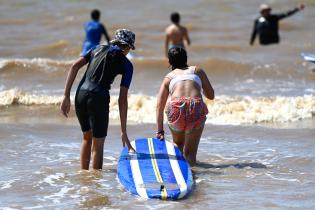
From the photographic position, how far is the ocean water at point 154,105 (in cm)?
633

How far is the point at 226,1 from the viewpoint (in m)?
21.8

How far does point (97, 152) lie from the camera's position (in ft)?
21.6

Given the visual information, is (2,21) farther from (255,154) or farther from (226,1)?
(255,154)

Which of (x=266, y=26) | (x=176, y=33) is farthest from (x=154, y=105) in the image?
(x=266, y=26)

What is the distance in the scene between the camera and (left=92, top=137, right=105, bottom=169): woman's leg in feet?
21.4

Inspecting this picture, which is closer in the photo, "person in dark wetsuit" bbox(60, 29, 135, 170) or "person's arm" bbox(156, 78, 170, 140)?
"person in dark wetsuit" bbox(60, 29, 135, 170)

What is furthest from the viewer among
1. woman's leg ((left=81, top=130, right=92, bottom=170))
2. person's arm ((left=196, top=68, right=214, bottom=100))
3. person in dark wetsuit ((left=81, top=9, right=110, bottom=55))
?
person in dark wetsuit ((left=81, top=9, right=110, bottom=55))

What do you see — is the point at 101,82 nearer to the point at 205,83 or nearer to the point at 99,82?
the point at 99,82

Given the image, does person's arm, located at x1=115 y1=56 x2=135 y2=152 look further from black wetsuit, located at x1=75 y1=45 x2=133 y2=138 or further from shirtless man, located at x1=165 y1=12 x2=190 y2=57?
shirtless man, located at x1=165 y1=12 x2=190 y2=57

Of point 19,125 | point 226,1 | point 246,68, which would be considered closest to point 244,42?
point 246,68

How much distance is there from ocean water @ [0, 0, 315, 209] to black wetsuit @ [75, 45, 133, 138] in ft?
2.05

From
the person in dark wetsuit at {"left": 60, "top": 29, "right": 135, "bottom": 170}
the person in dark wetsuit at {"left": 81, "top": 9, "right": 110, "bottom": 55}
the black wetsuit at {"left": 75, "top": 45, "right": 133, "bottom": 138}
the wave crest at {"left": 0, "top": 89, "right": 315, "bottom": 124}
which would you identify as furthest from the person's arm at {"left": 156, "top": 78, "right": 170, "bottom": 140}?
the person in dark wetsuit at {"left": 81, "top": 9, "right": 110, "bottom": 55}

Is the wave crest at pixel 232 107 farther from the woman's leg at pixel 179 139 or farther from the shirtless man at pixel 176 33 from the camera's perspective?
the woman's leg at pixel 179 139

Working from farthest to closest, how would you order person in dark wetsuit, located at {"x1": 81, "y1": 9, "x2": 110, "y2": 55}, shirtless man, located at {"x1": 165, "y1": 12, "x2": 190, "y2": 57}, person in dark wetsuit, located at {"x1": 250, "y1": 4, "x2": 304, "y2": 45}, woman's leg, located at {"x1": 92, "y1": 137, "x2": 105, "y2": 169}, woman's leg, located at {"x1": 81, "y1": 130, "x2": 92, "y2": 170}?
person in dark wetsuit, located at {"x1": 81, "y1": 9, "x2": 110, "y2": 55}, shirtless man, located at {"x1": 165, "y1": 12, "x2": 190, "y2": 57}, person in dark wetsuit, located at {"x1": 250, "y1": 4, "x2": 304, "y2": 45}, woman's leg, located at {"x1": 81, "y1": 130, "x2": 92, "y2": 170}, woman's leg, located at {"x1": 92, "y1": 137, "x2": 105, "y2": 169}
